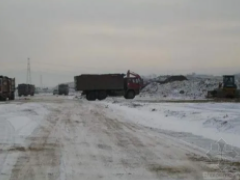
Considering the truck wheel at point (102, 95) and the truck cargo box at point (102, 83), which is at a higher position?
the truck cargo box at point (102, 83)

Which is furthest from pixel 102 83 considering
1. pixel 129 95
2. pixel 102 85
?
pixel 129 95

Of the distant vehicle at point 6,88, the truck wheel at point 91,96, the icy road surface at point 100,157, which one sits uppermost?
the distant vehicle at point 6,88

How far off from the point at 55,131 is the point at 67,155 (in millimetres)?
5197

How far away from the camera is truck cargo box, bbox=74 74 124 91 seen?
48594 millimetres

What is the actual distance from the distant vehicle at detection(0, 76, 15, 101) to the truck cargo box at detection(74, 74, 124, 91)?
34.8ft

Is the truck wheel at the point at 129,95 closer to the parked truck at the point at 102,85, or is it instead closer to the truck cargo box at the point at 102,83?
the parked truck at the point at 102,85

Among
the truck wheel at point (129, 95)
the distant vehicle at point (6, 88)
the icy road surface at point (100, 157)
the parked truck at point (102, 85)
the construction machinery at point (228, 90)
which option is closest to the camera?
the icy road surface at point (100, 157)

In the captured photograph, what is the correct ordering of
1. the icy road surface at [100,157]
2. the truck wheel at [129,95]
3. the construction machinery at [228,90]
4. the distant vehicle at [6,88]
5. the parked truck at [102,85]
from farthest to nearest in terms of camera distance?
the distant vehicle at [6,88]
the truck wheel at [129,95]
the parked truck at [102,85]
the construction machinery at [228,90]
the icy road surface at [100,157]

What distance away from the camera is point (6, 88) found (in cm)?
5391

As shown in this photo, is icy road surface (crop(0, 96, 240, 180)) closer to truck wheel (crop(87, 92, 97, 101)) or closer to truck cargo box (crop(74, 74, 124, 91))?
truck cargo box (crop(74, 74, 124, 91))

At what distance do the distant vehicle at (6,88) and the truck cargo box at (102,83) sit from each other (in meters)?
10.6

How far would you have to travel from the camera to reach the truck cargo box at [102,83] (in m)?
48.6

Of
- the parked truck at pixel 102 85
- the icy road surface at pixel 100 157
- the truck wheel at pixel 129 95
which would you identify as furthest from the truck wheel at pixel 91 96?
the icy road surface at pixel 100 157

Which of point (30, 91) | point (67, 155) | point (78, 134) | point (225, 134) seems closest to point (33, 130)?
point (78, 134)
